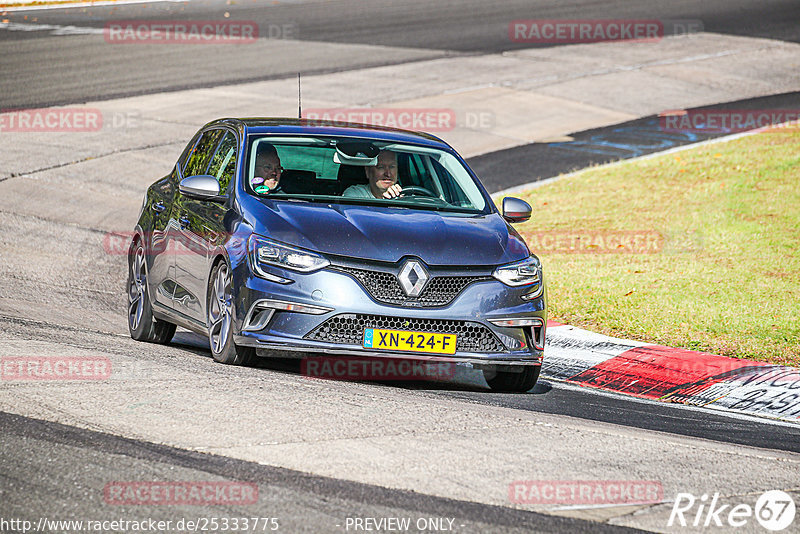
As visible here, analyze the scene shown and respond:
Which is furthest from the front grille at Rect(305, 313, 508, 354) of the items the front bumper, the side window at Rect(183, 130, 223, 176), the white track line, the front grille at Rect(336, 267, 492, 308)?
the white track line

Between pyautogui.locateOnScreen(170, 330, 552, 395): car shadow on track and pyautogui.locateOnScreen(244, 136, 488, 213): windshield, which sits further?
pyautogui.locateOnScreen(244, 136, 488, 213): windshield

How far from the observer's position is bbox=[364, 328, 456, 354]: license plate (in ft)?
25.5

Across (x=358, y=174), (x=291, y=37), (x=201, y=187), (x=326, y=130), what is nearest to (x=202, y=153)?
(x=326, y=130)

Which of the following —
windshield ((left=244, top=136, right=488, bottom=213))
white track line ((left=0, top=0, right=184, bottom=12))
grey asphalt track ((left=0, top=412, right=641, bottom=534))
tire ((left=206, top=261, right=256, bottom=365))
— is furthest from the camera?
white track line ((left=0, top=0, right=184, bottom=12))

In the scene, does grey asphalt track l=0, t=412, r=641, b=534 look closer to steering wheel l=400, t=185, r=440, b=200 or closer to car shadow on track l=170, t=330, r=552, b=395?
car shadow on track l=170, t=330, r=552, b=395

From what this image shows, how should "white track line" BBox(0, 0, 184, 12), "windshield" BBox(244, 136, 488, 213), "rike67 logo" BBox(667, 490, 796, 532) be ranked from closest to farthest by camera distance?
"rike67 logo" BBox(667, 490, 796, 532), "windshield" BBox(244, 136, 488, 213), "white track line" BBox(0, 0, 184, 12)

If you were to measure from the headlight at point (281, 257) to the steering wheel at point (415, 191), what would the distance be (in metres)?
1.52

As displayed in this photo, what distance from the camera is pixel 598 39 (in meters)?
31.9

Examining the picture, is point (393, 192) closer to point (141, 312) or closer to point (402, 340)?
point (402, 340)

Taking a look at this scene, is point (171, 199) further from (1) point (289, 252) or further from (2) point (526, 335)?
(2) point (526, 335)

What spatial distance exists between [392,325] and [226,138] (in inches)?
101

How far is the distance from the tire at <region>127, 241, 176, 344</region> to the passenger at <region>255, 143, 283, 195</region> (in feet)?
5.28

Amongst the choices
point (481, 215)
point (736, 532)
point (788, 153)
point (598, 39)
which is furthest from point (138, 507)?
point (598, 39)

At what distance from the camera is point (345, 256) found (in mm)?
7789
